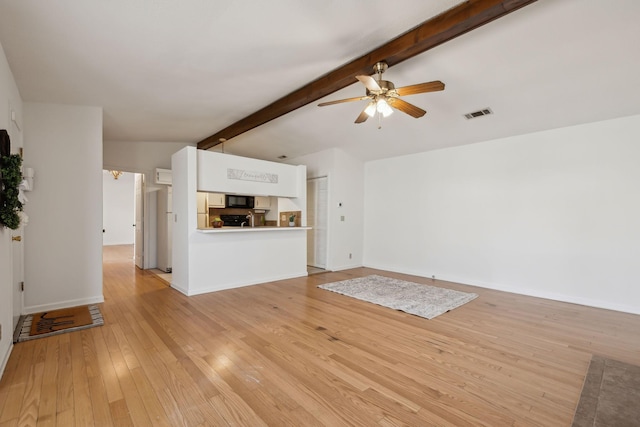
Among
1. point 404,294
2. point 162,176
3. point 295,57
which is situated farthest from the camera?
point 162,176

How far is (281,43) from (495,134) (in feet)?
12.5

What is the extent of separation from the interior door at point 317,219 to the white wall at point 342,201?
0.18m

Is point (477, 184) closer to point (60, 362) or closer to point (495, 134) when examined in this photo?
point (495, 134)

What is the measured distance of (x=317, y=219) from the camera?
6.72 meters

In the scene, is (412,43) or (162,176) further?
(162,176)

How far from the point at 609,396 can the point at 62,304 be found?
17.8 feet

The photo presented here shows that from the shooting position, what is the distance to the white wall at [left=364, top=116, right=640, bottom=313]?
3893mm

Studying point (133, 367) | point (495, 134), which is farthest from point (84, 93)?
point (495, 134)

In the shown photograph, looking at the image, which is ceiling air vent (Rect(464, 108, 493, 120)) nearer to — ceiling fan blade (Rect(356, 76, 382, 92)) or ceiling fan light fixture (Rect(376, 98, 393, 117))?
ceiling fan light fixture (Rect(376, 98, 393, 117))

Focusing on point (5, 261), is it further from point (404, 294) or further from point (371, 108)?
point (404, 294)

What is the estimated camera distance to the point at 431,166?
227 inches

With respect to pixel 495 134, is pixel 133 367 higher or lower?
lower

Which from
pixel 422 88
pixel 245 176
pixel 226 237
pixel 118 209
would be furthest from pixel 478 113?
pixel 118 209

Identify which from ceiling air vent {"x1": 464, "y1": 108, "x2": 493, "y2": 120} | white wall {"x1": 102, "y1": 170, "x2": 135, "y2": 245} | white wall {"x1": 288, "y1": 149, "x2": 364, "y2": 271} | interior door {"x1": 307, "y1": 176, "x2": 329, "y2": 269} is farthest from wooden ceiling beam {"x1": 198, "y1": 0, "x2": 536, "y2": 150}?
white wall {"x1": 102, "y1": 170, "x2": 135, "y2": 245}
